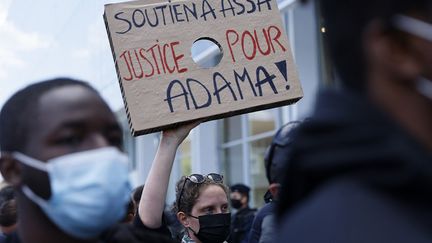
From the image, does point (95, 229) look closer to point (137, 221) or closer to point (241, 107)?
point (137, 221)

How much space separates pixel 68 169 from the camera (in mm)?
1709

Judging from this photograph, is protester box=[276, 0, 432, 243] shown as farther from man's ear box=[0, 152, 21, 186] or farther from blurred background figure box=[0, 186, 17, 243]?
blurred background figure box=[0, 186, 17, 243]

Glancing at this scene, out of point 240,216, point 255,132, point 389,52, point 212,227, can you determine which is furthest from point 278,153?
point 255,132

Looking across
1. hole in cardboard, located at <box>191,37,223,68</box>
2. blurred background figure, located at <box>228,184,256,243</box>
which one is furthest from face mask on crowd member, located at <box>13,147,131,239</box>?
hole in cardboard, located at <box>191,37,223,68</box>

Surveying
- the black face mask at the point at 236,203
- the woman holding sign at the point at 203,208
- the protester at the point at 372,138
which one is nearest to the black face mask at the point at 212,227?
the woman holding sign at the point at 203,208

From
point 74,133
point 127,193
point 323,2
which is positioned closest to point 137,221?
point 127,193

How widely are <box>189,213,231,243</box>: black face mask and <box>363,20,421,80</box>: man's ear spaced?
2419mm

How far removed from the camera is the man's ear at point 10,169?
183 centimetres

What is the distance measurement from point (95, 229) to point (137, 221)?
650mm

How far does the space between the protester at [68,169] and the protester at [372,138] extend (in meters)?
0.79

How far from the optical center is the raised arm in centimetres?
236

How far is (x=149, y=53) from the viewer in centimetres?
280

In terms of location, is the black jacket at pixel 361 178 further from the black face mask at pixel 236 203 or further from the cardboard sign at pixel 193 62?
the black face mask at pixel 236 203

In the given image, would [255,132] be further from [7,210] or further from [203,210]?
[203,210]
